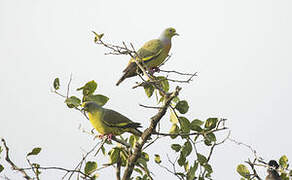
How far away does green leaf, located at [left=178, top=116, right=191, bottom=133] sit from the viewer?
13.0ft

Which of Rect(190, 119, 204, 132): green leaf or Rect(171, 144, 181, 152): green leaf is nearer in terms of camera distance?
Rect(190, 119, 204, 132): green leaf

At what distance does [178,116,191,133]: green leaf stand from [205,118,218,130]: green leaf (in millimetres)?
194

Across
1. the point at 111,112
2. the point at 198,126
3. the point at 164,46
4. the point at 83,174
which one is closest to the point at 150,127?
the point at 198,126

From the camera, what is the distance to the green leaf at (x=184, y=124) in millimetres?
3969

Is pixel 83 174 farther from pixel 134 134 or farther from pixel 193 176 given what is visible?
pixel 193 176

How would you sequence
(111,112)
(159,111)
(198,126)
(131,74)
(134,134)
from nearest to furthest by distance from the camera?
(159,111), (198,126), (134,134), (111,112), (131,74)

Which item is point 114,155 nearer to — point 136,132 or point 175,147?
point 136,132

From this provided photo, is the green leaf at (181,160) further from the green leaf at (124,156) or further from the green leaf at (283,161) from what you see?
the green leaf at (283,161)

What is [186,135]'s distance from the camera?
3926 mm

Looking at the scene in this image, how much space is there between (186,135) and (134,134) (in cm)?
92

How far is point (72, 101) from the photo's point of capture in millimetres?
4062

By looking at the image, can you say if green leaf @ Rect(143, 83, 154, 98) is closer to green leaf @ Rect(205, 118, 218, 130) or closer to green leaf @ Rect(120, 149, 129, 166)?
green leaf @ Rect(120, 149, 129, 166)

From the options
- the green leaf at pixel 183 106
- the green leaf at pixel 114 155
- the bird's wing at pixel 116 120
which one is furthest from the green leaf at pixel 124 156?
the green leaf at pixel 183 106

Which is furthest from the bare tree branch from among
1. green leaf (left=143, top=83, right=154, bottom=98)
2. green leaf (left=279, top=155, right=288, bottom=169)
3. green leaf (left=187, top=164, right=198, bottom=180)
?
green leaf (left=279, top=155, right=288, bottom=169)
